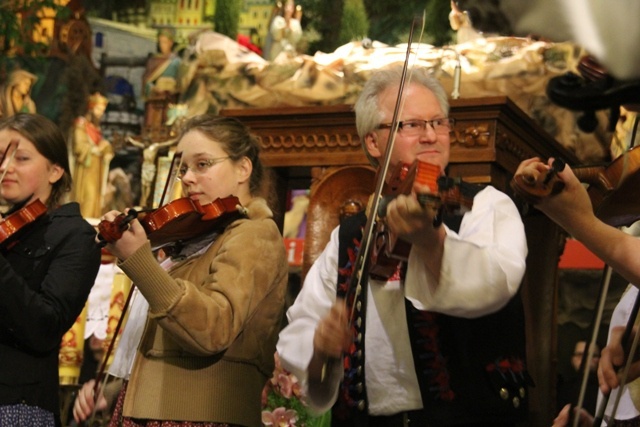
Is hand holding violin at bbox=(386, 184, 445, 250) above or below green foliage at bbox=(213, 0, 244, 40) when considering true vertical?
above

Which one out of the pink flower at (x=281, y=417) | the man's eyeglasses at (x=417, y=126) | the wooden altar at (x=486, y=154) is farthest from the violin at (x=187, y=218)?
the wooden altar at (x=486, y=154)

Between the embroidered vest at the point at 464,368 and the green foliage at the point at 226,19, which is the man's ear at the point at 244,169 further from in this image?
the green foliage at the point at 226,19

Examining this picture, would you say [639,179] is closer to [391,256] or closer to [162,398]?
[391,256]

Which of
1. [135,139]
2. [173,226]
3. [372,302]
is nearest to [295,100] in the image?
A: [135,139]

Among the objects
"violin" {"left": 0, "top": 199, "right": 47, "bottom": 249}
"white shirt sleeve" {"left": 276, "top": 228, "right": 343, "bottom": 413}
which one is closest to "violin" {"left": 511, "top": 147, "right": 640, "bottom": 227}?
"white shirt sleeve" {"left": 276, "top": 228, "right": 343, "bottom": 413}

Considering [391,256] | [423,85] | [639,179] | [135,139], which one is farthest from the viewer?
[135,139]

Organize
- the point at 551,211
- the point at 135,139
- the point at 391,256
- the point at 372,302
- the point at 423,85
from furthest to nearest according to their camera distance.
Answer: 1. the point at 135,139
2. the point at 423,85
3. the point at 372,302
4. the point at 391,256
5. the point at 551,211

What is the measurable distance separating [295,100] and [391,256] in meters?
6.45

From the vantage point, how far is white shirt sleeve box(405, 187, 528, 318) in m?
1.76

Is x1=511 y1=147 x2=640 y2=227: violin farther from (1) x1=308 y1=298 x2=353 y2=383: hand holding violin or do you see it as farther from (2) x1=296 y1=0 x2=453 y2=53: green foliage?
(2) x1=296 y1=0 x2=453 y2=53: green foliage

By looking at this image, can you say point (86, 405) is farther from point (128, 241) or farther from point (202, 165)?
point (202, 165)

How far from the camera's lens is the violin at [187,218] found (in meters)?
2.61

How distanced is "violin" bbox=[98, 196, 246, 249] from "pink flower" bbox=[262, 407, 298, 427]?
34.1 inches

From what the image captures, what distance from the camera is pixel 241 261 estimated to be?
8.19 feet
